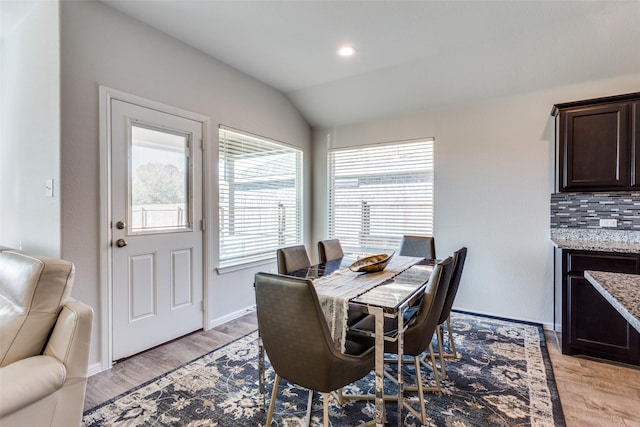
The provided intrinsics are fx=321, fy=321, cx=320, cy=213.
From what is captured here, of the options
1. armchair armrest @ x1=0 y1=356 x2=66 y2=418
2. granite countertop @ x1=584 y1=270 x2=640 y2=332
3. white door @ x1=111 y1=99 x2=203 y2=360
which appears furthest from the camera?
white door @ x1=111 y1=99 x2=203 y2=360

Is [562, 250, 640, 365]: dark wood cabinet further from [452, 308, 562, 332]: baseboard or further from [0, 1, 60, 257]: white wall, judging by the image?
[0, 1, 60, 257]: white wall

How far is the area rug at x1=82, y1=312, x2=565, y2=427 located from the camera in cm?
187

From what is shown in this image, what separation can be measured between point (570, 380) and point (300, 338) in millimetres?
2147

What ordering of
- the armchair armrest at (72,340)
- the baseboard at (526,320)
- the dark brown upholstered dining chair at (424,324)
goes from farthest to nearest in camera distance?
the baseboard at (526,320) < the dark brown upholstered dining chair at (424,324) < the armchair armrest at (72,340)

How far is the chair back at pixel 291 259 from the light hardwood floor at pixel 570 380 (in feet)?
3.41

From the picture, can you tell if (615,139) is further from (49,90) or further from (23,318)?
(49,90)

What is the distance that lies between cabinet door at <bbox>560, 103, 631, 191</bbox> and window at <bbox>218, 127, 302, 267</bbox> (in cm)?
301

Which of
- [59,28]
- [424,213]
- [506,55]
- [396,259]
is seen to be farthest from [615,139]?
[59,28]

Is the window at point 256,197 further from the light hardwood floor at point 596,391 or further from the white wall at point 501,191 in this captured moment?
the light hardwood floor at point 596,391

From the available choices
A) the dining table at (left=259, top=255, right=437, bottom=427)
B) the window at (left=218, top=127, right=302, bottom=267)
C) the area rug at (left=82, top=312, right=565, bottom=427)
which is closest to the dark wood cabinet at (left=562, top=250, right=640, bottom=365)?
the area rug at (left=82, top=312, right=565, bottom=427)

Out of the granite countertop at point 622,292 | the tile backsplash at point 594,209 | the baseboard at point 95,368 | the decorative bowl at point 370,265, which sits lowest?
the baseboard at point 95,368

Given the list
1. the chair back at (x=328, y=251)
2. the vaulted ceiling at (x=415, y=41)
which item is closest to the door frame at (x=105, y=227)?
the vaulted ceiling at (x=415, y=41)

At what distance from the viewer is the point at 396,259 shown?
2.91 meters

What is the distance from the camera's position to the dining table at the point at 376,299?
5.19 ft
